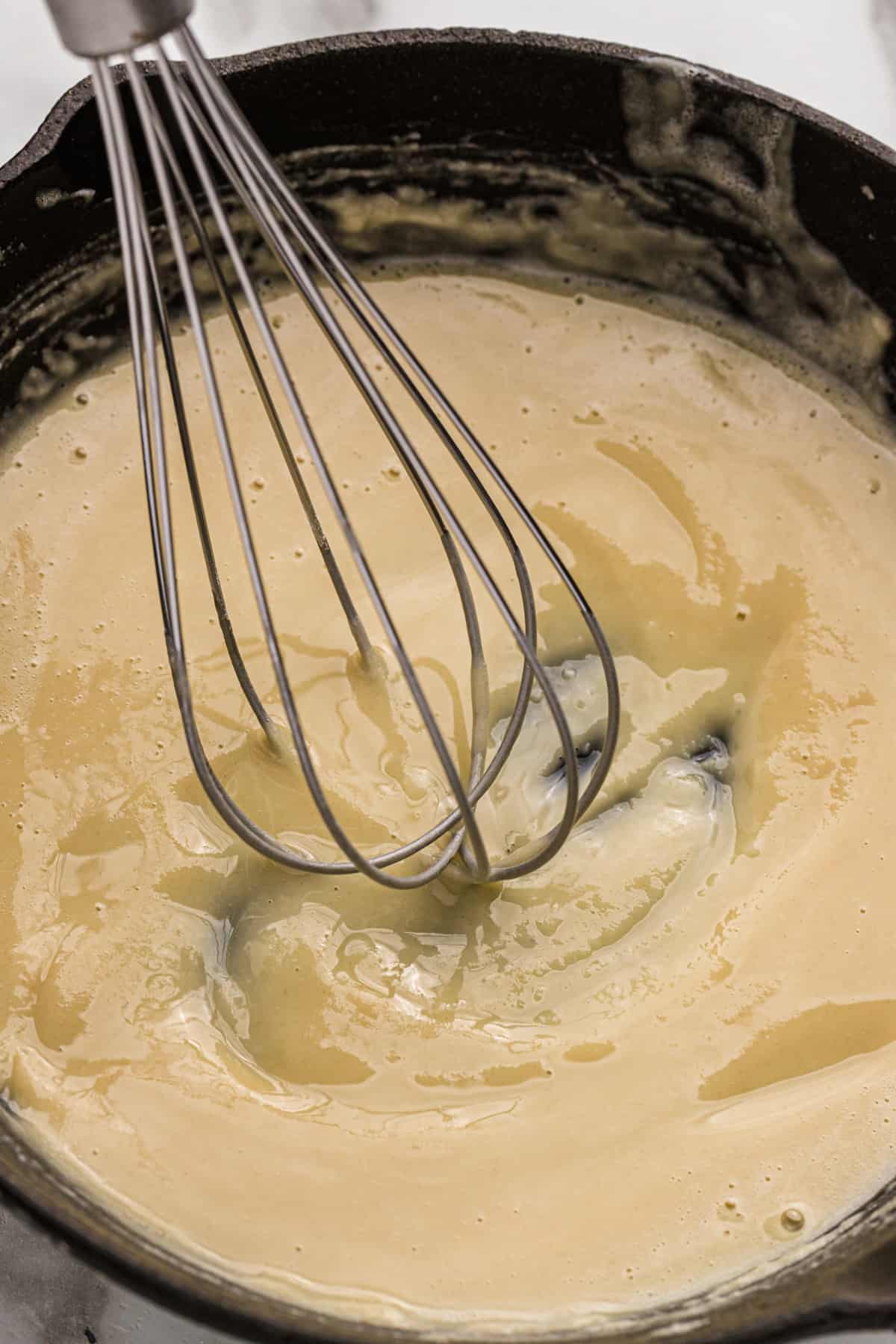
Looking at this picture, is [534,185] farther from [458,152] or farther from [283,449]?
[283,449]

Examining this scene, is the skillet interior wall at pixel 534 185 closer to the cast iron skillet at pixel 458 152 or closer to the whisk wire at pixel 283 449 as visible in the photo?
the cast iron skillet at pixel 458 152

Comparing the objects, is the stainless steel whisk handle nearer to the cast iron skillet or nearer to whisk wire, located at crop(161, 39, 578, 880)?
whisk wire, located at crop(161, 39, 578, 880)

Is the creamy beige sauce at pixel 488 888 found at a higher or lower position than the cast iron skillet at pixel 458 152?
lower

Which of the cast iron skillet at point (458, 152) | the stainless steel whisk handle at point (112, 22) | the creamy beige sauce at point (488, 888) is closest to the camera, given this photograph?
the stainless steel whisk handle at point (112, 22)

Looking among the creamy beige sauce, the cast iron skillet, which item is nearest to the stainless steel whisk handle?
the cast iron skillet

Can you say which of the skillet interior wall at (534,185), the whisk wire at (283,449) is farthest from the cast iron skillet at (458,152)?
the whisk wire at (283,449)
